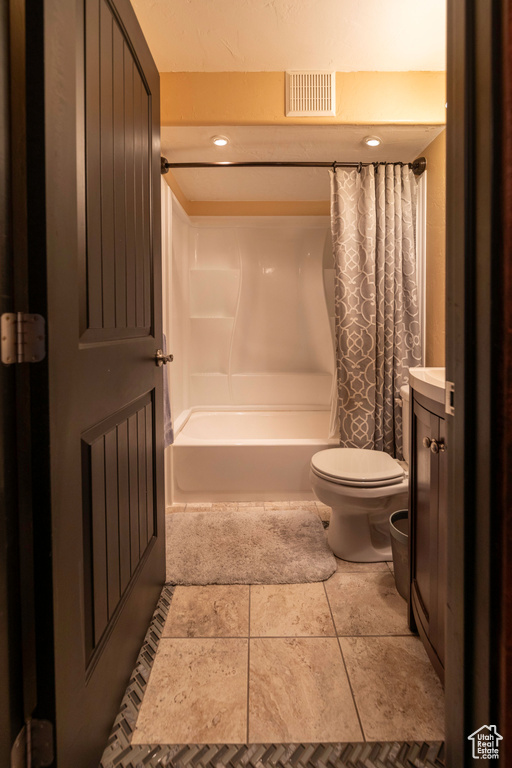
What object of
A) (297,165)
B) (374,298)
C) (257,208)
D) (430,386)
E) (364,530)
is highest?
(257,208)

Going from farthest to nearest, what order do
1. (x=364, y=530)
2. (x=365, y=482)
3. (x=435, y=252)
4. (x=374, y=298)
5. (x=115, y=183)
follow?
(x=374, y=298)
(x=435, y=252)
(x=364, y=530)
(x=365, y=482)
(x=115, y=183)

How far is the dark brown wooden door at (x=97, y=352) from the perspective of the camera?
0.81 metres

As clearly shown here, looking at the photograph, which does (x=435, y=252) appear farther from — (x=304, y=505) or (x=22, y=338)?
(x=22, y=338)

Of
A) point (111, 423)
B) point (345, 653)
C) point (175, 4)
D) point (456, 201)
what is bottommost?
point (345, 653)

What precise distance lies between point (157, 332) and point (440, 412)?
101 cm

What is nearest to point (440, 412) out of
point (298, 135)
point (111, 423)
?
point (111, 423)

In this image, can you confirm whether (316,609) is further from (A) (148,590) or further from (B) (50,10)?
(B) (50,10)

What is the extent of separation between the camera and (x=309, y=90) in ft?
6.84

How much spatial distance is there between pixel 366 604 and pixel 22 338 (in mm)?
1558

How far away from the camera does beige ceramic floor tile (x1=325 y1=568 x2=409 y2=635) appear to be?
1.52m

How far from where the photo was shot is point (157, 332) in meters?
1.58

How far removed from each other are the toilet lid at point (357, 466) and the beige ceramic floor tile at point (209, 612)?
2.04 ft

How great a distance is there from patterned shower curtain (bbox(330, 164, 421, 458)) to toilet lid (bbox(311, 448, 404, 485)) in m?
0.33

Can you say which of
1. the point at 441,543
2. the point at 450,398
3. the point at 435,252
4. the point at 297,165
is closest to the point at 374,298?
the point at 435,252
